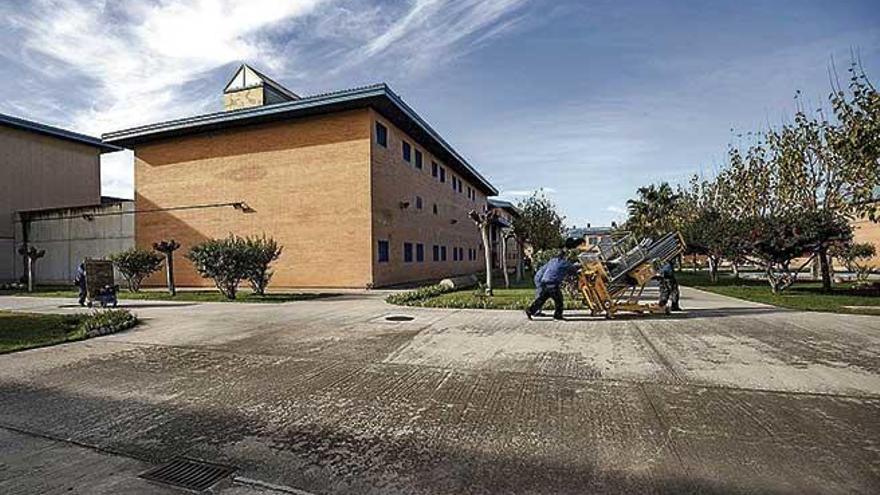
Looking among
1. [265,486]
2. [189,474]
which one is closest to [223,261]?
[189,474]

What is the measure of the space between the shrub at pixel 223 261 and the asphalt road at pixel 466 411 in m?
8.19

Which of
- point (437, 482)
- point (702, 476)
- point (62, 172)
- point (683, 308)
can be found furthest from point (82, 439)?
point (62, 172)

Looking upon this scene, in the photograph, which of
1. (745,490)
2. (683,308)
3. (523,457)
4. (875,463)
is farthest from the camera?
(683,308)

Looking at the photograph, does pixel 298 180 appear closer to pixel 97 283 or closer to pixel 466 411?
pixel 97 283

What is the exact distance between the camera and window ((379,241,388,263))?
73.8 ft

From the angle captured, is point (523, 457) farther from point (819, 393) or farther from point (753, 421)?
point (819, 393)

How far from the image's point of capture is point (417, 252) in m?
27.8

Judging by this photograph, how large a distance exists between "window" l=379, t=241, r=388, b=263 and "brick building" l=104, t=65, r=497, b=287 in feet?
0.15

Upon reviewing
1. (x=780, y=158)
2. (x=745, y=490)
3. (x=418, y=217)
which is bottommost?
(x=745, y=490)

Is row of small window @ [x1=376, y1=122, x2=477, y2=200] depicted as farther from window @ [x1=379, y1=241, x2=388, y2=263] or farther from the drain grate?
the drain grate

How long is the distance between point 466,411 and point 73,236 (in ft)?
106

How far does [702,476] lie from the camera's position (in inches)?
132

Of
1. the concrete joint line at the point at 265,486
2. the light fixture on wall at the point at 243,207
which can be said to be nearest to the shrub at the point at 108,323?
the concrete joint line at the point at 265,486

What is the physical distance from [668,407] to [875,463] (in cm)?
158
